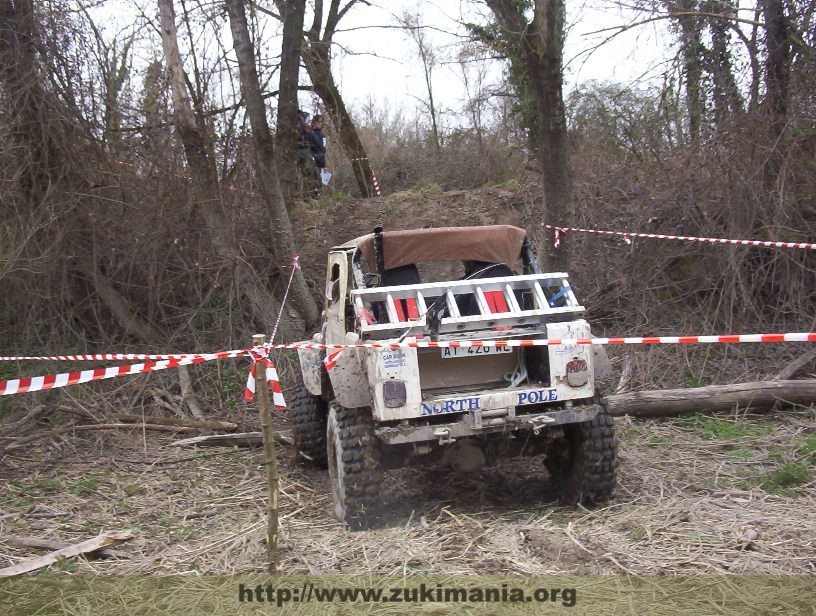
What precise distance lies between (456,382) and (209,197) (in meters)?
5.97

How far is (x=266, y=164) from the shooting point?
10.4 meters

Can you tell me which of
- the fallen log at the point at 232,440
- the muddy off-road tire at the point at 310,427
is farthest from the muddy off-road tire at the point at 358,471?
the fallen log at the point at 232,440

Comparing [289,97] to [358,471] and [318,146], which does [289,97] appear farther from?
[358,471]

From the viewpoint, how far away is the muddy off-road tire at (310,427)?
7230 millimetres

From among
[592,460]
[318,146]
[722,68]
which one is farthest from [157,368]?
[318,146]

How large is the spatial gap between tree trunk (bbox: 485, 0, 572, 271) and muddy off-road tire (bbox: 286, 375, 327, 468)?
158 inches

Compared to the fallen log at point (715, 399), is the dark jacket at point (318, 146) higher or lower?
higher

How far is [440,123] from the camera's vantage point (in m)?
20.8

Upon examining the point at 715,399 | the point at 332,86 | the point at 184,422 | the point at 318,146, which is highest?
the point at 332,86

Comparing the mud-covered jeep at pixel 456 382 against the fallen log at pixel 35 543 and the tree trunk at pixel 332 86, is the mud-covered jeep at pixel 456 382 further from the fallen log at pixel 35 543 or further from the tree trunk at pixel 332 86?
the tree trunk at pixel 332 86

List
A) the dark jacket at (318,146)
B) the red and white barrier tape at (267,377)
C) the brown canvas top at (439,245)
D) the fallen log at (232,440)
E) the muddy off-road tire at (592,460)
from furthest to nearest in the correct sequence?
the dark jacket at (318,146) → the fallen log at (232,440) → the brown canvas top at (439,245) → the muddy off-road tire at (592,460) → the red and white barrier tape at (267,377)

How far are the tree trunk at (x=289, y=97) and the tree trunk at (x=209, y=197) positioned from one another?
5.40ft

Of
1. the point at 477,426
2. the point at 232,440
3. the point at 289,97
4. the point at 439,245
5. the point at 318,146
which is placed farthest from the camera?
the point at 318,146

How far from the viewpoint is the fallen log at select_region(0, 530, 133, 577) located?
15.6 ft
